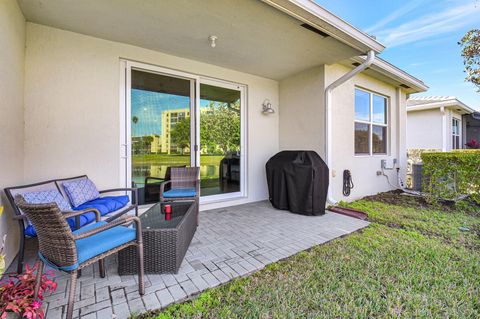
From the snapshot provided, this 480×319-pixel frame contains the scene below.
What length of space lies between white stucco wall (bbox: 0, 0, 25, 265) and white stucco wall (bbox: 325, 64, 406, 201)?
464cm

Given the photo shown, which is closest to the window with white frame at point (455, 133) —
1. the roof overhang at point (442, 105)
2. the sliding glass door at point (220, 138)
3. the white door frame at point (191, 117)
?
the roof overhang at point (442, 105)

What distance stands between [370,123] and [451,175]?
1.92 metres

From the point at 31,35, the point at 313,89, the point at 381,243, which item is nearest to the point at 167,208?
the point at 381,243

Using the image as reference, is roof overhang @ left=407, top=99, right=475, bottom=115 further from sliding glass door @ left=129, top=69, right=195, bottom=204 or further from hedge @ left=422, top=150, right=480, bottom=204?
Result: sliding glass door @ left=129, top=69, right=195, bottom=204

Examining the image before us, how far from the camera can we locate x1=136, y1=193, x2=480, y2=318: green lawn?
5.17ft

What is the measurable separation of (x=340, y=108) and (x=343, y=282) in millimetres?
3701

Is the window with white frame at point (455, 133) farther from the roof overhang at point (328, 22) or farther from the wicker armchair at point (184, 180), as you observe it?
the wicker armchair at point (184, 180)

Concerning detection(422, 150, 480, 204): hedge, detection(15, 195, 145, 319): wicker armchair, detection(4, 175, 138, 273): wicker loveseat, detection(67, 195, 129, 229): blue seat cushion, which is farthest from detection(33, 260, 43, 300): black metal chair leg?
detection(422, 150, 480, 204): hedge

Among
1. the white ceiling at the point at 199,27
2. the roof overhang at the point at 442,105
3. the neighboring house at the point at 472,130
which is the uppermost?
the roof overhang at the point at 442,105

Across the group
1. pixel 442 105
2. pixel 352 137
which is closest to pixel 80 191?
pixel 352 137

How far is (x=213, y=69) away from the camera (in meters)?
4.30

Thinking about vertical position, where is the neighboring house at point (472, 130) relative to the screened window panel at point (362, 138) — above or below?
above

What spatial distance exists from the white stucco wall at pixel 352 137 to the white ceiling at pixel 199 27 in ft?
3.37

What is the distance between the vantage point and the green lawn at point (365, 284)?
1.58 metres
